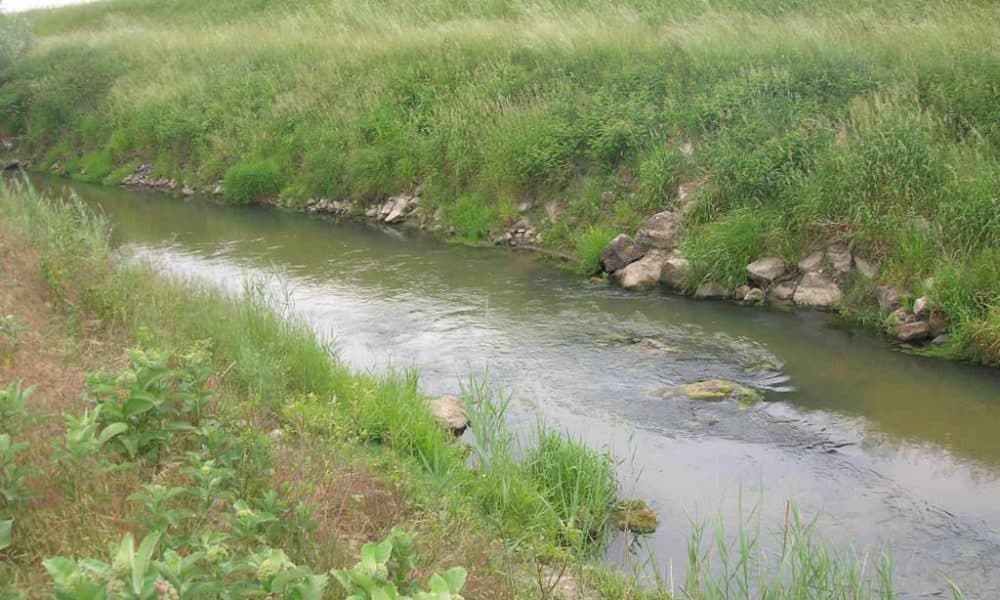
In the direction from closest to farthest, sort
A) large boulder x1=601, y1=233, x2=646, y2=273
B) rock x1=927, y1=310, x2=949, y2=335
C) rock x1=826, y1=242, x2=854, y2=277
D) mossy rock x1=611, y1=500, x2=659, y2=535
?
mossy rock x1=611, y1=500, x2=659, y2=535 < rock x1=927, y1=310, x2=949, y2=335 < rock x1=826, y1=242, x2=854, y2=277 < large boulder x1=601, y1=233, x2=646, y2=273

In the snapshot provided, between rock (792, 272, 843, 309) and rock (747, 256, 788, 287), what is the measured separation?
12.8 inches

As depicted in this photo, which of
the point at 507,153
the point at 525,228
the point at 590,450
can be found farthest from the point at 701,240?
the point at 590,450

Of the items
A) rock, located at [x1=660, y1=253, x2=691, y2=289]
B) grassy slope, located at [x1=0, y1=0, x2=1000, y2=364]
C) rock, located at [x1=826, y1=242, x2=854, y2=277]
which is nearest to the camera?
rock, located at [x1=826, y1=242, x2=854, y2=277]

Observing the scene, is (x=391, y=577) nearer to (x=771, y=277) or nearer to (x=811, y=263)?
(x=771, y=277)

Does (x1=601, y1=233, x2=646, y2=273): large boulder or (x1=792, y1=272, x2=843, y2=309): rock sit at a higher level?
(x1=601, y1=233, x2=646, y2=273): large boulder

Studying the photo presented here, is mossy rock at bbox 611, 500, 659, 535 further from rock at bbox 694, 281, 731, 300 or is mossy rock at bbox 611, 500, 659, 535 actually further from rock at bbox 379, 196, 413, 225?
rock at bbox 379, 196, 413, 225

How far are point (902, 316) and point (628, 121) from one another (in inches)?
234

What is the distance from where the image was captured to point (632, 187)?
14.1 m

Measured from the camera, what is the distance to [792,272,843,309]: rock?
1102cm

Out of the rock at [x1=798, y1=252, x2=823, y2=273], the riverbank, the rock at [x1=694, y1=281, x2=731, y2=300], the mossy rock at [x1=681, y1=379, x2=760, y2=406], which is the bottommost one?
the rock at [x1=694, y1=281, x2=731, y2=300]

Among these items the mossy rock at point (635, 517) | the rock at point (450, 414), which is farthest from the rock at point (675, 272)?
the mossy rock at point (635, 517)

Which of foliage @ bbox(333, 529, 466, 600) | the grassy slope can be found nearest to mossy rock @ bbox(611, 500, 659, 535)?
foliage @ bbox(333, 529, 466, 600)

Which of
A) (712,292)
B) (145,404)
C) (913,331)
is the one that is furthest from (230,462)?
(712,292)

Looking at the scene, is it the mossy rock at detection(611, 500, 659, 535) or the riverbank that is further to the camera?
the mossy rock at detection(611, 500, 659, 535)
